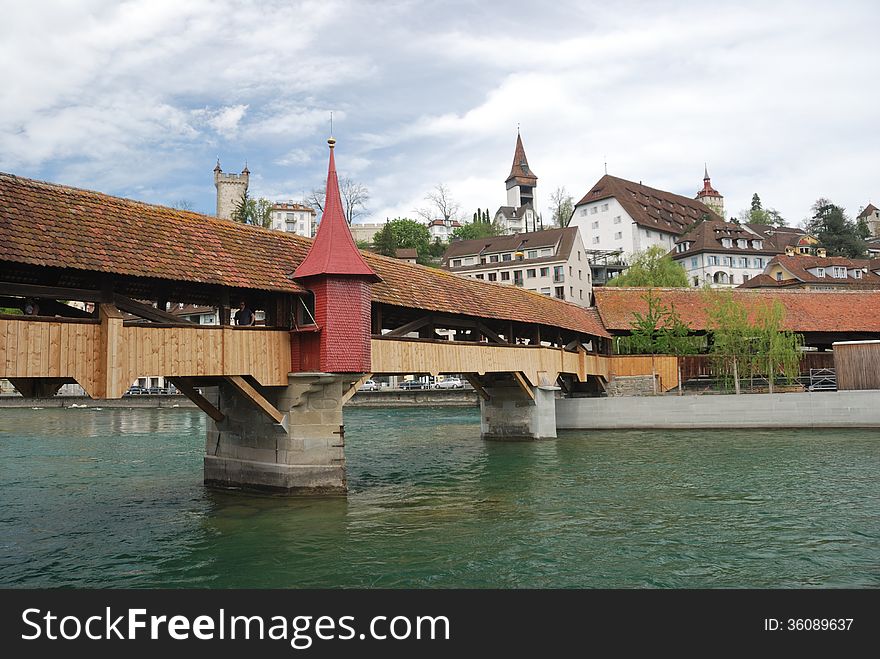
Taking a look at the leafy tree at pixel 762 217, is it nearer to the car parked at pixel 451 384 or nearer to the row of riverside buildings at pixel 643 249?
the row of riverside buildings at pixel 643 249

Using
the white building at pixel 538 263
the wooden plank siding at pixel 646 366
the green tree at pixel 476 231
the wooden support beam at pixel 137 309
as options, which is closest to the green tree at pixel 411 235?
the green tree at pixel 476 231

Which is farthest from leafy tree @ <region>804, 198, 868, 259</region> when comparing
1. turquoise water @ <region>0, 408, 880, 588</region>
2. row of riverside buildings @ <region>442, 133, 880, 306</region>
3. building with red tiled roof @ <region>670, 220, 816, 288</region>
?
turquoise water @ <region>0, 408, 880, 588</region>

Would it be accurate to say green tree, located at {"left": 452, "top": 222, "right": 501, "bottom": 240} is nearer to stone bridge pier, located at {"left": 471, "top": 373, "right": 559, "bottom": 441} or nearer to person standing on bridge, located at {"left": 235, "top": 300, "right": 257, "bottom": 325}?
stone bridge pier, located at {"left": 471, "top": 373, "right": 559, "bottom": 441}

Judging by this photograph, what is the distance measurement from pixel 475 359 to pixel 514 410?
666cm

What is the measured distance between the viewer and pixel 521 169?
105m

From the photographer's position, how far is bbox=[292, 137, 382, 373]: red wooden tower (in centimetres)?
1375

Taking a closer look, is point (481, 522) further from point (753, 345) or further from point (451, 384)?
point (451, 384)

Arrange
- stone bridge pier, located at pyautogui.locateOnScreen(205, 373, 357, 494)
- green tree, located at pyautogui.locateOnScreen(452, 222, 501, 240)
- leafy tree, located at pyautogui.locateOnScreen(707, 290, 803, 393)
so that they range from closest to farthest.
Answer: stone bridge pier, located at pyautogui.locateOnScreen(205, 373, 357, 494)
leafy tree, located at pyautogui.locateOnScreen(707, 290, 803, 393)
green tree, located at pyautogui.locateOnScreen(452, 222, 501, 240)

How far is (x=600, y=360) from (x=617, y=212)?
46233 mm

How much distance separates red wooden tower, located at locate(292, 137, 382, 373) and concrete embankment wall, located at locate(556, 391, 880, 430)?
1762cm

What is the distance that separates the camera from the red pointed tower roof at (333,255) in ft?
45.2

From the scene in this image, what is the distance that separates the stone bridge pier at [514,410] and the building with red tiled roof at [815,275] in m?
41.3
